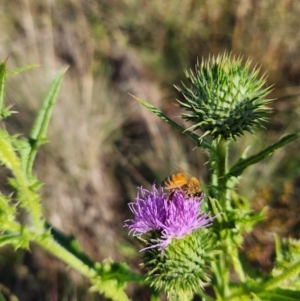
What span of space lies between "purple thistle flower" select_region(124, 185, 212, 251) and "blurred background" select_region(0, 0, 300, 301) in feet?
7.11

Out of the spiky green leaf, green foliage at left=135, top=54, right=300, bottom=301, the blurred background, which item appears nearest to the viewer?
green foliage at left=135, top=54, right=300, bottom=301

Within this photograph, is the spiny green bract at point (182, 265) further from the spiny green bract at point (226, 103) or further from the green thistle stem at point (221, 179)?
the spiny green bract at point (226, 103)

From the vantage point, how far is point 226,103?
2309mm

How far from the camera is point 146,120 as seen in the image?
5.75m

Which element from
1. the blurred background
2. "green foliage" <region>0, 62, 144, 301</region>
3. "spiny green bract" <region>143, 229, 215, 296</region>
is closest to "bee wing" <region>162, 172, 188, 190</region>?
"spiny green bract" <region>143, 229, 215, 296</region>

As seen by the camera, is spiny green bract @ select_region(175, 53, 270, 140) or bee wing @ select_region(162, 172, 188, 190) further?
bee wing @ select_region(162, 172, 188, 190)

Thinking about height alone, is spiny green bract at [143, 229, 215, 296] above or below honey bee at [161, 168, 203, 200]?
below

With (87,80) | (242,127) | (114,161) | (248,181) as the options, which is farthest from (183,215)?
(87,80)

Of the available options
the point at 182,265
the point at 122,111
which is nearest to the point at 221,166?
the point at 182,265

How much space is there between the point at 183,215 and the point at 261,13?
13.7 ft

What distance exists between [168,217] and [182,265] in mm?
274

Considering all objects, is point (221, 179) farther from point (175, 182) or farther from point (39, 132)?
point (39, 132)

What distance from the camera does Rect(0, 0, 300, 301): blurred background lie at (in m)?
5.11

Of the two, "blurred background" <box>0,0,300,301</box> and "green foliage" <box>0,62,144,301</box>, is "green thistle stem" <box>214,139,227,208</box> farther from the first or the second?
"blurred background" <box>0,0,300,301</box>
